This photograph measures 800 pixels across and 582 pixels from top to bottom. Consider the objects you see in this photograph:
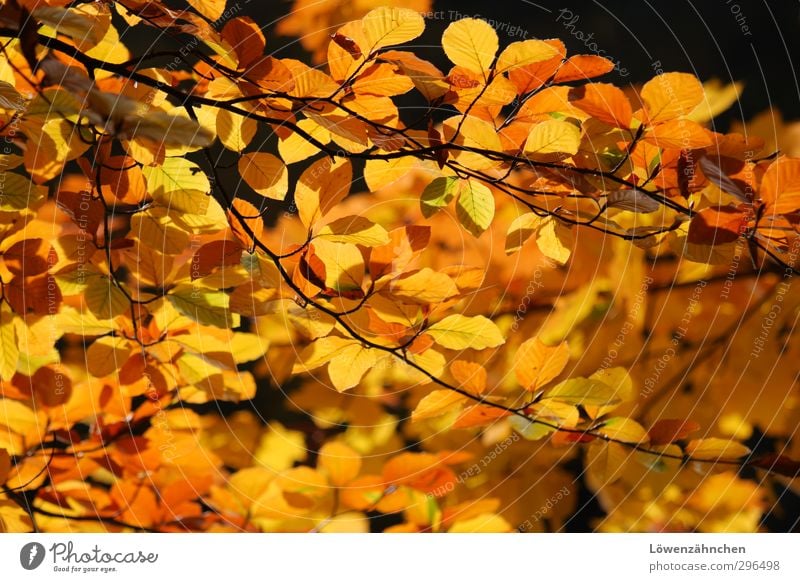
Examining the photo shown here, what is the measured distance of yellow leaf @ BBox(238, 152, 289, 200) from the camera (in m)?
0.55

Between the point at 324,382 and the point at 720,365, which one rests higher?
the point at 720,365

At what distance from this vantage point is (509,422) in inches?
24.7

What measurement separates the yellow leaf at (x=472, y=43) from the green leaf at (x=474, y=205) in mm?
88

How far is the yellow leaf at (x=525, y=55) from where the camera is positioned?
1.68ft

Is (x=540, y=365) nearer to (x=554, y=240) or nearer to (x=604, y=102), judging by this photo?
(x=554, y=240)

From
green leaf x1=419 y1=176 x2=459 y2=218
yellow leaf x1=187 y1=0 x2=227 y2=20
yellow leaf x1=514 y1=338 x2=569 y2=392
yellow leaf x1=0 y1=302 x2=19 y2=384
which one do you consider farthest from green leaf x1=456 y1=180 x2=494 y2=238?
yellow leaf x1=0 y1=302 x2=19 y2=384

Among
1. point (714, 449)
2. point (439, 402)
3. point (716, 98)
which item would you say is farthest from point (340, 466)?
point (716, 98)

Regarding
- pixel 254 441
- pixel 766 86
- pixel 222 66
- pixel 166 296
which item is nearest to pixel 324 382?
pixel 254 441

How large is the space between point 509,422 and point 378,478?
0.43 feet

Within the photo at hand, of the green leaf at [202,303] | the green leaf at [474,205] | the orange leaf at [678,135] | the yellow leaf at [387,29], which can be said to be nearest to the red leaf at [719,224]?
the orange leaf at [678,135]

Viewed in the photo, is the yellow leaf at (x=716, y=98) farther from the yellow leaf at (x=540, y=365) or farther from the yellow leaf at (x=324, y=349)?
the yellow leaf at (x=324, y=349)

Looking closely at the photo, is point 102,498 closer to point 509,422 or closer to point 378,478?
point 378,478

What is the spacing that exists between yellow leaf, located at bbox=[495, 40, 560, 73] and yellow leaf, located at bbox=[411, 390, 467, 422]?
262mm
